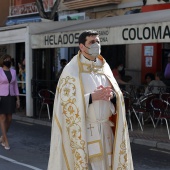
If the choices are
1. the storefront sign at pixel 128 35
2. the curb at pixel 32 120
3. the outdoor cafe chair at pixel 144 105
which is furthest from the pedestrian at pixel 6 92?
the curb at pixel 32 120

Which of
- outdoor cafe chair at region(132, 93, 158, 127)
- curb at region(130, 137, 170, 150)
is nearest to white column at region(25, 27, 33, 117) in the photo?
outdoor cafe chair at region(132, 93, 158, 127)

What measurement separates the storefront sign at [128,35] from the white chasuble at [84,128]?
5.56m

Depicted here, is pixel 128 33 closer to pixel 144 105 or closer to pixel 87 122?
pixel 144 105

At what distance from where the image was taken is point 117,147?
5.03 meters

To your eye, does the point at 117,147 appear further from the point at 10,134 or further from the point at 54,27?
the point at 54,27

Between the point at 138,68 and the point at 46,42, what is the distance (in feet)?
18.8

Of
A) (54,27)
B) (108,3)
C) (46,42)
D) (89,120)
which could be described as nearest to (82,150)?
(89,120)

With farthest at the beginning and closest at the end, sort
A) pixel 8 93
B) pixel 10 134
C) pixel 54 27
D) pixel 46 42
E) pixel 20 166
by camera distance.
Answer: pixel 54 27, pixel 46 42, pixel 10 134, pixel 8 93, pixel 20 166

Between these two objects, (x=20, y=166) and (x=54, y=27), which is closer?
(x=20, y=166)

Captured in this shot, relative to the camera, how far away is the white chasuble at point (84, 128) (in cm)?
493

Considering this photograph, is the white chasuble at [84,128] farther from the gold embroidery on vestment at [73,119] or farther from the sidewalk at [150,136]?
the sidewalk at [150,136]

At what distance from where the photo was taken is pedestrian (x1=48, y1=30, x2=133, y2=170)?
194 inches

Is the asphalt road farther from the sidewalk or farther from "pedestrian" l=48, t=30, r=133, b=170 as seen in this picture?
"pedestrian" l=48, t=30, r=133, b=170

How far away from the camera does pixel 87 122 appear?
504 cm
